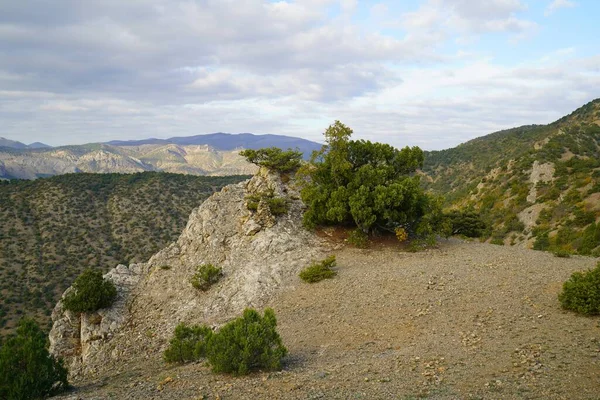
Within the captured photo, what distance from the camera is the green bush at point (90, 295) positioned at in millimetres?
17844

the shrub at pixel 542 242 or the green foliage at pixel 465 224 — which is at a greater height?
the green foliage at pixel 465 224

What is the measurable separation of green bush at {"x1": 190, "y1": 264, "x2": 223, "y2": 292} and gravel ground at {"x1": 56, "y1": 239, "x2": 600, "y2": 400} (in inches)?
151

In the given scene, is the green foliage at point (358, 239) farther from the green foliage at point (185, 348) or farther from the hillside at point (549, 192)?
the hillside at point (549, 192)

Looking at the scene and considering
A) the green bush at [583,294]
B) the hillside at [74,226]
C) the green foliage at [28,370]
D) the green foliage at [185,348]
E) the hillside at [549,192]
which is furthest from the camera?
the hillside at [74,226]

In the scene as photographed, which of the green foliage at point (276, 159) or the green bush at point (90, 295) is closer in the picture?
the green bush at point (90, 295)

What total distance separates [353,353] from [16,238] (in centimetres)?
4368

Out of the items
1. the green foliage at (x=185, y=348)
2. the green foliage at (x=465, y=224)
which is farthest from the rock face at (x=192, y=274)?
the green foliage at (x=465, y=224)

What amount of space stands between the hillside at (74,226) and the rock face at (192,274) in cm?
1718

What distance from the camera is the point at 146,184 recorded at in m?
58.3

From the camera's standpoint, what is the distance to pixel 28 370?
9.20 meters

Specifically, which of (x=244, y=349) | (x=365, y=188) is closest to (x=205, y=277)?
(x=365, y=188)

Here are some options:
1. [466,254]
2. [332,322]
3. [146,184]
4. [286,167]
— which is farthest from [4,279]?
[466,254]

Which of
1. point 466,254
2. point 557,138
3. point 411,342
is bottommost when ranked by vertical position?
point 411,342

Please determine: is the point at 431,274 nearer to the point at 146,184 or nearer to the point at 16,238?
the point at 16,238
